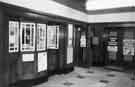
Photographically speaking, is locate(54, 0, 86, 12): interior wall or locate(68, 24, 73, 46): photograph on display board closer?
locate(54, 0, 86, 12): interior wall

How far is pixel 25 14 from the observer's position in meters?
3.55

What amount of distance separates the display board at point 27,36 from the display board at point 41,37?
0.68 ft

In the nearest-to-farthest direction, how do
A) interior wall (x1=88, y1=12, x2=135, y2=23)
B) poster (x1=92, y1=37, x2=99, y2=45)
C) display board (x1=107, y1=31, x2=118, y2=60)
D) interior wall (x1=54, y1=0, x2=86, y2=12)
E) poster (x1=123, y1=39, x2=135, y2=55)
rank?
interior wall (x1=54, y1=0, x2=86, y2=12), interior wall (x1=88, y1=12, x2=135, y2=23), poster (x1=123, y1=39, x2=135, y2=55), display board (x1=107, y1=31, x2=118, y2=60), poster (x1=92, y1=37, x2=99, y2=45)

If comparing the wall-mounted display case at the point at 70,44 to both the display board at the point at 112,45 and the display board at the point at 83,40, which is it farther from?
the display board at the point at 112,45

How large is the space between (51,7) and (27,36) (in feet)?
4.38

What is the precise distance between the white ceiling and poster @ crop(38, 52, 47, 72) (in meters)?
3.90

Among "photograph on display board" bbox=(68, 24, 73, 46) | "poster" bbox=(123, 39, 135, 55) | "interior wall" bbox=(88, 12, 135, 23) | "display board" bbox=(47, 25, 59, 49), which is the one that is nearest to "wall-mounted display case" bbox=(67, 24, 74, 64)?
"photograph on display board" bbox=(68, 24, 73, 46)

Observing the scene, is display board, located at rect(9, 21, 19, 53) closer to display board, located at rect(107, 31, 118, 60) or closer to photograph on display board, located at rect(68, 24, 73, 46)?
photograph on display board, located at rect(68, 24, 73, 46)

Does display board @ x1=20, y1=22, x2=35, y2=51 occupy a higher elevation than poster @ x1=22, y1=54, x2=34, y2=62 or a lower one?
higher

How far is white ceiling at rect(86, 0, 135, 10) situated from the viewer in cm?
600

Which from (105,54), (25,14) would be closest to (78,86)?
(25,14)

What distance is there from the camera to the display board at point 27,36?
12.4ft

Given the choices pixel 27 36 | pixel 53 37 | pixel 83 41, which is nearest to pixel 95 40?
pixel 83 41

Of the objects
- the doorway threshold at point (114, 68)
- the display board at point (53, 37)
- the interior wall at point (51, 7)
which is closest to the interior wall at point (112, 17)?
the interior wall at point (51, 7)
